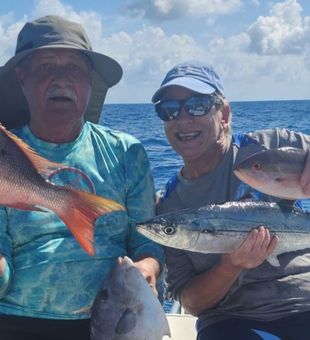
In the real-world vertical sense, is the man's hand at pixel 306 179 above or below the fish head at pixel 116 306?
above

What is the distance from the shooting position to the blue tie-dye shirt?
334 centimetres

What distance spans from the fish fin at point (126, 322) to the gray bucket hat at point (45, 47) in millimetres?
1603

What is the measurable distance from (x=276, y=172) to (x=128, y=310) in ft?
3.41

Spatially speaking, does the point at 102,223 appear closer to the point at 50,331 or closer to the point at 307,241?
the point at 50,331

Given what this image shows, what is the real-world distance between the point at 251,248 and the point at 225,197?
0.58 m

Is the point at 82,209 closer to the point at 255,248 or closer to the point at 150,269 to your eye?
the point at 150,269

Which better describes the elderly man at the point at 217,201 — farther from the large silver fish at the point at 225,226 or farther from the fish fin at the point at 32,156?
the fish fin at the point at 32,156

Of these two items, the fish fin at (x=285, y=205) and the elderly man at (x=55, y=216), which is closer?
the fish fin at (x=285, y=205)

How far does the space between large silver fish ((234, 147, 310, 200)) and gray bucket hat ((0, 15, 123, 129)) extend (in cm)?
130

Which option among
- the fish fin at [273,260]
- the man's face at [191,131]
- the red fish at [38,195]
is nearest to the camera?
the red fish at [38,195]

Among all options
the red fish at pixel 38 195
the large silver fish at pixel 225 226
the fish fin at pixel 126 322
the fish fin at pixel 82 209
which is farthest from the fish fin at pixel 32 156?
the fish fin at pixel 126 322

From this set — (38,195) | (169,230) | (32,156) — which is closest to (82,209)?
(38,195)

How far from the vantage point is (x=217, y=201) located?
11.8ft

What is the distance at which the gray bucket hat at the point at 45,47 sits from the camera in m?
3.46
